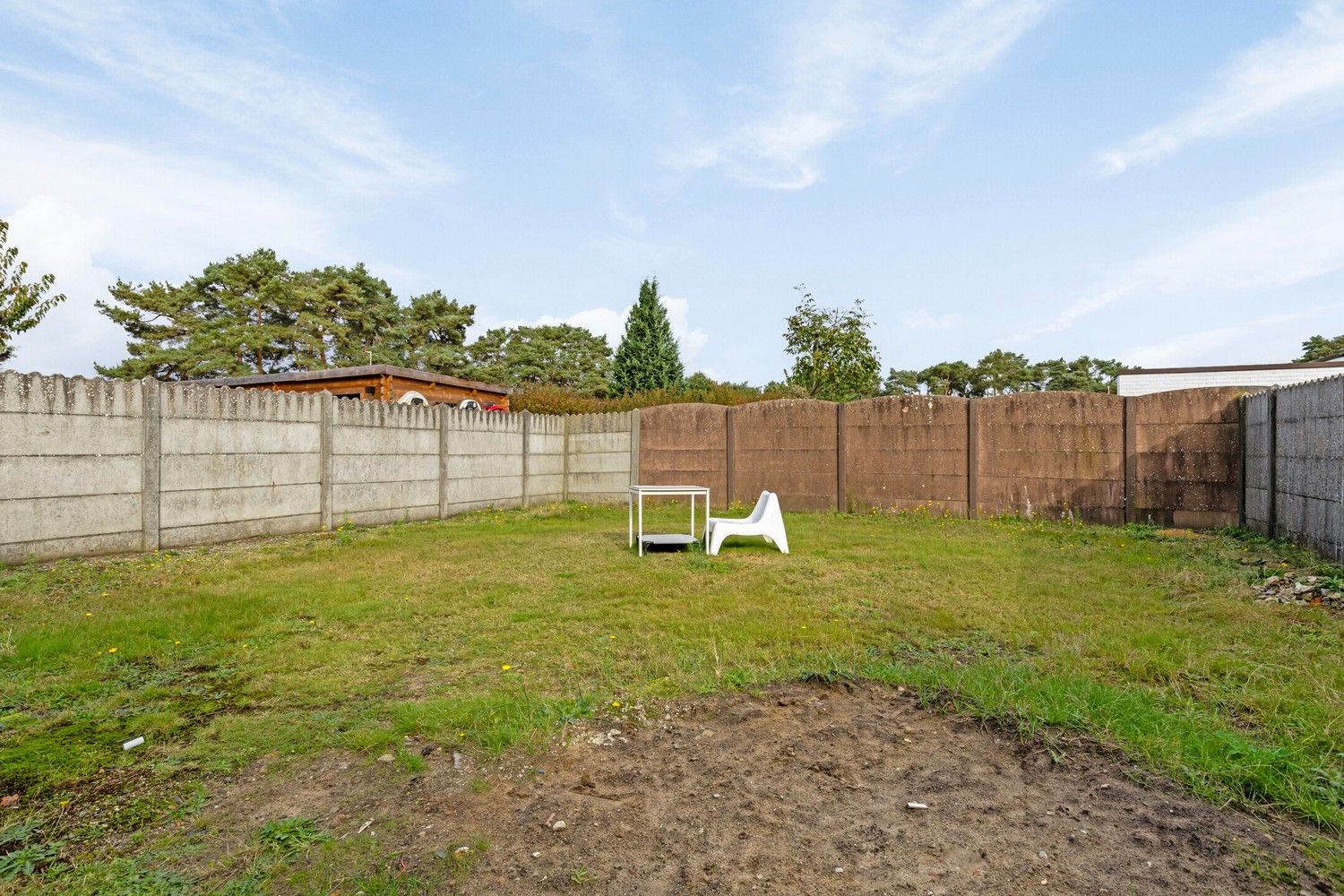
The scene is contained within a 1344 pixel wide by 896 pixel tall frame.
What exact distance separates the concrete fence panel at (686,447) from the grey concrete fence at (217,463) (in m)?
2.40

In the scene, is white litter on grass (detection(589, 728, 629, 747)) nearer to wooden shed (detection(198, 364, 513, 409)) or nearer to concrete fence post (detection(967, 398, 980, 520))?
concrete fence post (detection(967, 398, 980, 520))

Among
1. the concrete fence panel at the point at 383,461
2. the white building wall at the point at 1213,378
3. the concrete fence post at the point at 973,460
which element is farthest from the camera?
the white building wall at the point at 1213,378

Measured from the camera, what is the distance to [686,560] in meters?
6.76

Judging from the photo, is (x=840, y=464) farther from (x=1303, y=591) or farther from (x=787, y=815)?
(x=787, y=815)

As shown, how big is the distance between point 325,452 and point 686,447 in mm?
5960

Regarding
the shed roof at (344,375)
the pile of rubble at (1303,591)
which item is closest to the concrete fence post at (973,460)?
the pile of rubble at (1303,591)

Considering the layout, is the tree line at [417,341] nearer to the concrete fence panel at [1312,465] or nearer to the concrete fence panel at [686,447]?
the concrete fence panel at [686,447]

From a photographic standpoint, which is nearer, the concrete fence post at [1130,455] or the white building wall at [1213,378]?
the concrete fence post at [1130,455]

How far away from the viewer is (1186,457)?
28.8 feet

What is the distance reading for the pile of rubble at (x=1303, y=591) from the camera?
4.68 meters

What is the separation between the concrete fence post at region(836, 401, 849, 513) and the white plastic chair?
389cm

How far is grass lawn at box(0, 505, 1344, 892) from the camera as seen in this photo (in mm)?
2418

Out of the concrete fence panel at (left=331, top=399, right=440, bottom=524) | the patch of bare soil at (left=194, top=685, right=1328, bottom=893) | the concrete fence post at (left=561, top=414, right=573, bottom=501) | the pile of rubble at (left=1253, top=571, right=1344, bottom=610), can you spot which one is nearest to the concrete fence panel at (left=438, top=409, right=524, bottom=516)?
the concrete fence panel at (left=331, top=399, right=440, bottom=524)

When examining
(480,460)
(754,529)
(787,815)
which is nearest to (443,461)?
(480,460)
